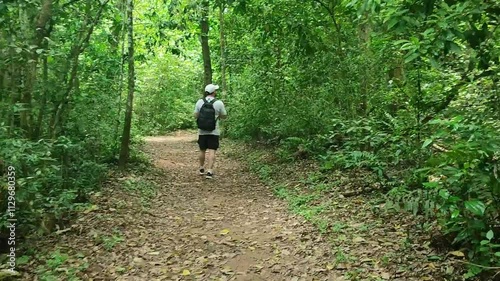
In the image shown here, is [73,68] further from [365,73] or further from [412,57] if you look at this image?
[365,73]

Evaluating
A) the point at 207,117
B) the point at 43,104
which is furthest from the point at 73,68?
the point at 207,117

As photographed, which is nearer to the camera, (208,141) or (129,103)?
(129,103)

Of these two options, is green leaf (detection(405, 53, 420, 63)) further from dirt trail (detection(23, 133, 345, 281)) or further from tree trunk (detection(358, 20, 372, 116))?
tree trunk (detection(358, 20, 372, 116))

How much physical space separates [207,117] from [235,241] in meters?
4.12

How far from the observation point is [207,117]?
9320mm

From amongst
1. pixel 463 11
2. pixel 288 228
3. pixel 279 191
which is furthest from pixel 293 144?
pixel 463 11

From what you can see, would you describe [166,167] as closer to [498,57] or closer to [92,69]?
[92,69]

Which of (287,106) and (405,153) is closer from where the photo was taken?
(405,153)

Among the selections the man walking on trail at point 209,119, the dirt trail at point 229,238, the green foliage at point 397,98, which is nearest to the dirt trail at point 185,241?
the dirt trail at point 229,238

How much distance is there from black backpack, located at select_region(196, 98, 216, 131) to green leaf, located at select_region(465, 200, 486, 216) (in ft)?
20.7

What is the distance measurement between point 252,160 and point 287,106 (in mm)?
1992

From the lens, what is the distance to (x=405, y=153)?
5.49 m

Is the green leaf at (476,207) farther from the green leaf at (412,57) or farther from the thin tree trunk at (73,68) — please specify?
the thin tree trunk at (73,68)

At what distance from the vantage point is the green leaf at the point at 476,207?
3562 mm
